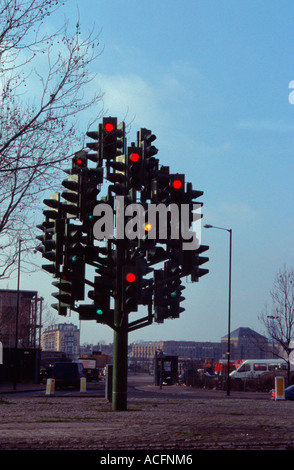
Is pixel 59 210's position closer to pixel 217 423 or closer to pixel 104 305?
pixel 104 305

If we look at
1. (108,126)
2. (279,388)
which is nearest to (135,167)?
(108,126)

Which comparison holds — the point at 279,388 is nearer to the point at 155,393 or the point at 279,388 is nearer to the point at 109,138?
the point at 155,393

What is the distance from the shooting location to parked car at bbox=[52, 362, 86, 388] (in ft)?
159

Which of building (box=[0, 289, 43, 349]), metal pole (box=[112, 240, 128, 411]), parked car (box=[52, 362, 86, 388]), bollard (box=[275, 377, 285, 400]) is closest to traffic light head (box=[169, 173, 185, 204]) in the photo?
metal pole (box=[112, 240, 128, 411])

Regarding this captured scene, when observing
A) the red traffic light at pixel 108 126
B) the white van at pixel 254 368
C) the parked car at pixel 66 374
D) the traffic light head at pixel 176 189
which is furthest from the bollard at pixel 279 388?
the white van at pixel 254 368

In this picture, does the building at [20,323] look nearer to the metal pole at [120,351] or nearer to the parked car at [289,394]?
the parked car at [289,394]

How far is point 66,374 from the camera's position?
48594 millimetres

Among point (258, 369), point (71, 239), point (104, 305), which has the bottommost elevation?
point (258, 369)

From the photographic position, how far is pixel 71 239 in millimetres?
15617

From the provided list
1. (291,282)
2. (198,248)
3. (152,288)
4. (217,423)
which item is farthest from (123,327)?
(291,282)

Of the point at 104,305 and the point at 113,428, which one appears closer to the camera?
the point at 113,428

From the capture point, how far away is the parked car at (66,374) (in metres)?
48.4
